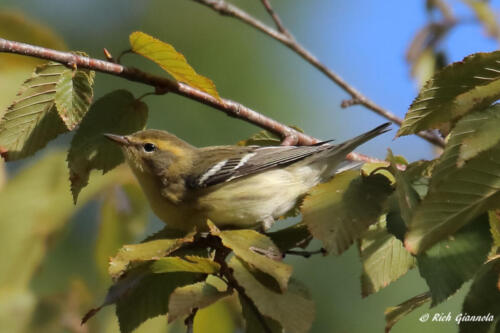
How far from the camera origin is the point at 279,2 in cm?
1042

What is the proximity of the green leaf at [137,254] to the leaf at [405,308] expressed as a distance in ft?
2.46

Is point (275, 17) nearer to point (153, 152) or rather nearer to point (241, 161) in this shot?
point (241, 161)

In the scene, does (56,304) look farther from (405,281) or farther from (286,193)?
(405,281)

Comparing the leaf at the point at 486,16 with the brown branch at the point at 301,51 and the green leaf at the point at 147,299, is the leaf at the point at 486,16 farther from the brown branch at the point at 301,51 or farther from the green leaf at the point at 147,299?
the green leaf at the point at 147,299

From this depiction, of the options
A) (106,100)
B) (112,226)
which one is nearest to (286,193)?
(112,226)

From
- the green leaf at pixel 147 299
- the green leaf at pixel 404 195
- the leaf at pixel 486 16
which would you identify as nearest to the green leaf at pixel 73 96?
the green leaf at pixel 147 299

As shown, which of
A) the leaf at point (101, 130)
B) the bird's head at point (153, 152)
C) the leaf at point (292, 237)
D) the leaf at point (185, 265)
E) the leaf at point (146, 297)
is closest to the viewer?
the leaf at point (185, 265)

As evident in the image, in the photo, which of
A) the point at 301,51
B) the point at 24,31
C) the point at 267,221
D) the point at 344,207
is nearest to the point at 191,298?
the point at 344,207

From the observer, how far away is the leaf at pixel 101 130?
8.57 feet

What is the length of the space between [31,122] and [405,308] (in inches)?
60.1

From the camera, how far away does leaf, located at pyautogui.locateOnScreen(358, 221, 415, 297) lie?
2270 millimetres

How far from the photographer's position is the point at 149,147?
398cm

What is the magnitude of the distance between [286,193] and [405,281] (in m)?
3.11

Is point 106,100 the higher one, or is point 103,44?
point 106,100
